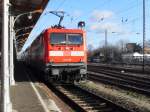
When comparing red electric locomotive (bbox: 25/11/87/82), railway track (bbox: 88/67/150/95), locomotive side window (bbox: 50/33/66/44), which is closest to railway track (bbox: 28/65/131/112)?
railway track (bbox: 88/67/150/95)

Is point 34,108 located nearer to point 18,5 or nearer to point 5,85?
point 5,85

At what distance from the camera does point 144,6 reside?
5203cm

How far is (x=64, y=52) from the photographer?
25.8 m

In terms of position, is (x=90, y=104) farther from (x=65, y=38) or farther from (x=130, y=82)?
(x=130, y=82)

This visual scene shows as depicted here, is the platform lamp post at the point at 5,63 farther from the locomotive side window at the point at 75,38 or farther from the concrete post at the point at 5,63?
the locomotive side window at the point at 75,38

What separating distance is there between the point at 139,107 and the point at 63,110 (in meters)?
2.62

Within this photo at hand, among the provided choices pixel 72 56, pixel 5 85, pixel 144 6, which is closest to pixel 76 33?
pixel 72 56

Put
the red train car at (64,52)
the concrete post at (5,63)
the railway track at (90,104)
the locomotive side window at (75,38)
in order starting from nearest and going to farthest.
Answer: the concrete post at (5,63) → the railway track at (90,104) → the red train car at (64,52) → the locomotive side window at (75,38)

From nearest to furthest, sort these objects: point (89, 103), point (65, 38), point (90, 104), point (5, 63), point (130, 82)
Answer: point (5, 63), point (90, 104), point (89, 103), point (65, 38), point (130, 82)

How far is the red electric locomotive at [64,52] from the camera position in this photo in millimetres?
25562

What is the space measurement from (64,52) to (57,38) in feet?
2.91

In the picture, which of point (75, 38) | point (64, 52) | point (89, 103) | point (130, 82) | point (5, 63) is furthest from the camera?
point (130, 82)

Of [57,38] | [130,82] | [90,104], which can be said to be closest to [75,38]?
[57,38]

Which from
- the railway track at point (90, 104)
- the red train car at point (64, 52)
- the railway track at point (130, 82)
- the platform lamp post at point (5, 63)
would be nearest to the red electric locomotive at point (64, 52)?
the red train car at point (64, 52)
